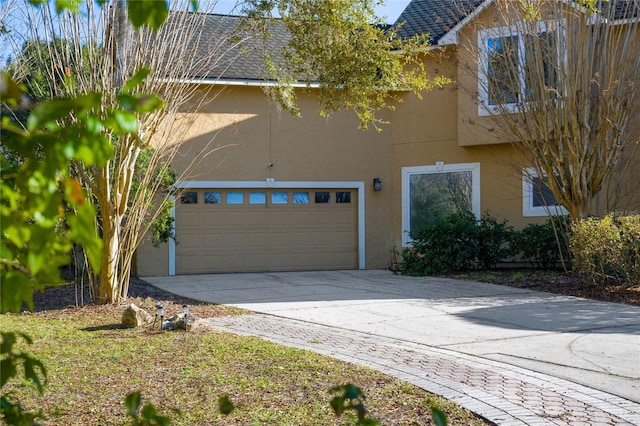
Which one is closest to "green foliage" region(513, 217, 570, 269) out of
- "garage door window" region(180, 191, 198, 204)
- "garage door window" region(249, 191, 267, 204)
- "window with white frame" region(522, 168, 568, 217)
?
"window with white frame" region(522, 168, 568, 217)

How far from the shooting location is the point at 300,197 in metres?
19.4

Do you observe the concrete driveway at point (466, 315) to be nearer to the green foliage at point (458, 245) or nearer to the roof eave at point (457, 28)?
the green foliage at point (458, 245)

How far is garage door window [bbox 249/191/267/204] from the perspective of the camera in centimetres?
1892

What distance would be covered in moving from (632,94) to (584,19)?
1.75 m

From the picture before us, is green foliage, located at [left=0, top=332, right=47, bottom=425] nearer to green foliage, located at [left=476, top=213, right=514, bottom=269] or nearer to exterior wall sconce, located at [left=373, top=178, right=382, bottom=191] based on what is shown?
green foliage, located at [left=476, top=213, right=514, bottom=269]

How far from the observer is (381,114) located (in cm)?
1984

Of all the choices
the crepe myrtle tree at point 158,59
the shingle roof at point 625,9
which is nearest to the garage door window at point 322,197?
the crepe myrtle tree at point 158,59

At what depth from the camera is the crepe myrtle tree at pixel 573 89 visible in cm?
1497

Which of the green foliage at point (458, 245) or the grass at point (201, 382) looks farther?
the green foliage at point (458, 245)

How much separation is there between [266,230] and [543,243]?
257 inches

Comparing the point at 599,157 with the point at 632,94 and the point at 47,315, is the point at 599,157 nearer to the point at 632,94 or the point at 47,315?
the point at 632,94

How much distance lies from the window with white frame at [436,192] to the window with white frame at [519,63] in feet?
8.10

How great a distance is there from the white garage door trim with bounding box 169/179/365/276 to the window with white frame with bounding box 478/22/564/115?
4.29 m

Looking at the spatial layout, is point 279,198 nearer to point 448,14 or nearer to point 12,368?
point 448,14
